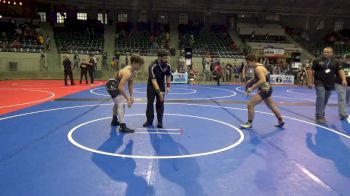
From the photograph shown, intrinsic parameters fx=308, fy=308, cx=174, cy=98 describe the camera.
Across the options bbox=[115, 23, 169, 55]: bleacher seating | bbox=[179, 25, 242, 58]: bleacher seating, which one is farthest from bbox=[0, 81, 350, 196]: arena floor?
bbox=[179, 25, 242, 58]: bleacher seating

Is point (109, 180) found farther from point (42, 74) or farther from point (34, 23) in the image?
point (34, 23)

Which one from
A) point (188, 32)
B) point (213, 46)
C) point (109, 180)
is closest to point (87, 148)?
point (109, 180)

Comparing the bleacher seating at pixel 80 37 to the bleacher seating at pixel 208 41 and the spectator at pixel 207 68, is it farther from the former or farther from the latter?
the spectator at pixel 207 68

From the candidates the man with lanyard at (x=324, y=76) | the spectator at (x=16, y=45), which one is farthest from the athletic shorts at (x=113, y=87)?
the spectator at (x=16, y=45)

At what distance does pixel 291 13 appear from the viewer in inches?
1238

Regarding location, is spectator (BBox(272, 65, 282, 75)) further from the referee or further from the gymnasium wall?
the gymnasium wall

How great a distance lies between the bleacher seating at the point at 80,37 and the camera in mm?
26375

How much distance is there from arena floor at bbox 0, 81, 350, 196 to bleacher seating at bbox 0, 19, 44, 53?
1815 cm

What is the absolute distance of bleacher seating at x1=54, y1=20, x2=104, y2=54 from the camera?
2638 cm

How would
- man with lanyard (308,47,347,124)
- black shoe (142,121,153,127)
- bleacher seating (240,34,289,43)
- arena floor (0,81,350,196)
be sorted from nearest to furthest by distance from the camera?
arena floor (0,81,350,196)
black shoe (142,121,153,127)
man with lanyard (308,47,347,124)
bleacher seating (240,34,289,43)

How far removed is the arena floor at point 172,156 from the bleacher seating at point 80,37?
62.5ft

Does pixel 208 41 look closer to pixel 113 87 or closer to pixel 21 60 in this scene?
pixel 21 60

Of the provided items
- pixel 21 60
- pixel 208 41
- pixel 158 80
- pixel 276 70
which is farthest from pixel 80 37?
pixel 158 80

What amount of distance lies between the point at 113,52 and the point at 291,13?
18404mm
